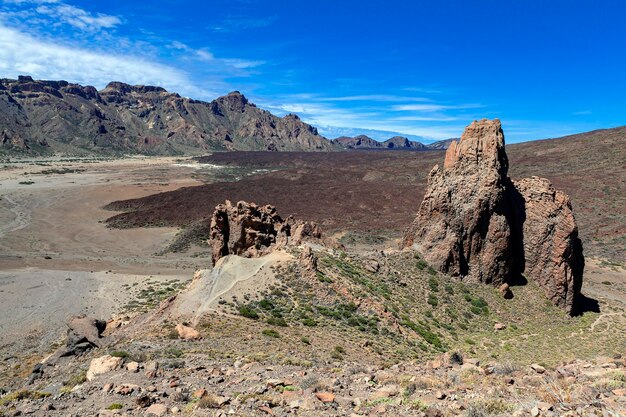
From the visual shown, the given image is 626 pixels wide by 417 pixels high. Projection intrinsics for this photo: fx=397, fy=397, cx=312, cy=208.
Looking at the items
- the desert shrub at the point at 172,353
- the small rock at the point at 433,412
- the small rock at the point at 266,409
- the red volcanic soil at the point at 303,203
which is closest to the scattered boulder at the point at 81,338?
the desert shrub at the point at 172,353

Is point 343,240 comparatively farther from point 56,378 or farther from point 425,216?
point 56,378

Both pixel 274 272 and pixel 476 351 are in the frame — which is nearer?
pixel 476 351

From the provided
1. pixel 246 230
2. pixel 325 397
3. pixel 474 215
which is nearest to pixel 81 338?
pixel 325 397

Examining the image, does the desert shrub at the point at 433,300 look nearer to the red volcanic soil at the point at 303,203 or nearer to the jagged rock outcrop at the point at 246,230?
the jagged rock outcrop at the point at 246,230

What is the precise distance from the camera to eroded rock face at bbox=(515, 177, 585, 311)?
86.3 feet

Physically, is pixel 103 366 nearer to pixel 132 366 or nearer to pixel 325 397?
pixel 132 366

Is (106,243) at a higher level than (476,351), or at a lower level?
lower

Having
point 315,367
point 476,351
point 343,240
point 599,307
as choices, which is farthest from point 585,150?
point 315,367

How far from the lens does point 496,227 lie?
27188mm

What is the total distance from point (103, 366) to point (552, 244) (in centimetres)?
2732

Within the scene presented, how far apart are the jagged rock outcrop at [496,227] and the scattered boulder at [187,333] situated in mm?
17618

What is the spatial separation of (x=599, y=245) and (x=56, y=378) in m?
59.4

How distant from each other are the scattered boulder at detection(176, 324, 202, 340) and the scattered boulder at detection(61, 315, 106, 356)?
486cm

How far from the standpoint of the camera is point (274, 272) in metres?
22.6
